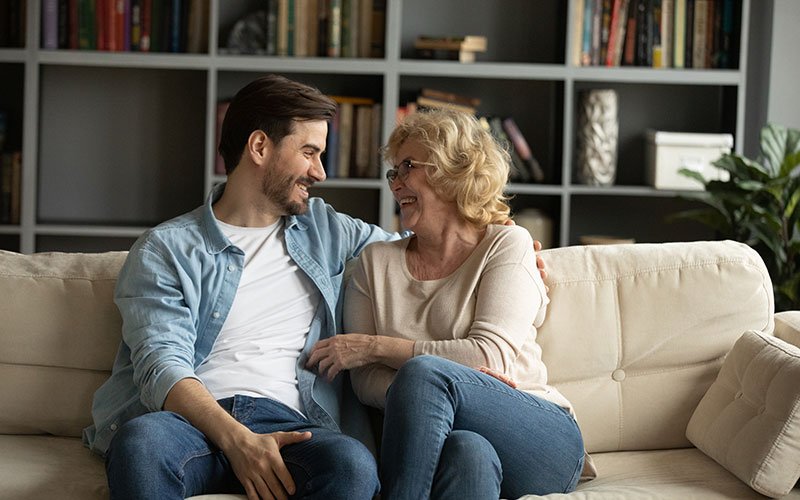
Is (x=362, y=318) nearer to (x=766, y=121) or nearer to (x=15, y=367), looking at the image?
(x=15, y=367)

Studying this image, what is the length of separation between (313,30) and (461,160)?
1.99 metres

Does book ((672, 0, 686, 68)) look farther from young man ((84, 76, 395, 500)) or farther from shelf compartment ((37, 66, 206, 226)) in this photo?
young man ((84, 76, 395, 500))

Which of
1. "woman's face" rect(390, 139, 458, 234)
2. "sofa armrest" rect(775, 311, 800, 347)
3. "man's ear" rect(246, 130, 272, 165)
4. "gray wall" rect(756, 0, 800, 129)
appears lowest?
"sofa armrest" rect(775, 311, 800, 347)

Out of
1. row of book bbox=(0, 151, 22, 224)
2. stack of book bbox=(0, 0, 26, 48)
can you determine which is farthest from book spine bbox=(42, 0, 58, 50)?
row of book bbox=(0, 151, 22, 224)

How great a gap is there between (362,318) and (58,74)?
262cm

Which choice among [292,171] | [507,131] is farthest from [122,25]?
[292,171]

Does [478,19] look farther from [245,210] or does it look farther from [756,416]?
[756,416]

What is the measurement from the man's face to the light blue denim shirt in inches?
2.2

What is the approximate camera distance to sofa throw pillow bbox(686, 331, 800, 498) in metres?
1.91

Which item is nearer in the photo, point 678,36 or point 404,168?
point 404,168

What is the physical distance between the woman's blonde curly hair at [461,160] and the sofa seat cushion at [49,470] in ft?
3.01

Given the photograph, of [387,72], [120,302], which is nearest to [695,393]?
[120,302]

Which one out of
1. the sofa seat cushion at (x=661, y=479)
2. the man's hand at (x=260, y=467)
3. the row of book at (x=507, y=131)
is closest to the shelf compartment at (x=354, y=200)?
the row of book at (x=507, y=131)

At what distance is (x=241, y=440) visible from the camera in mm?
1871
